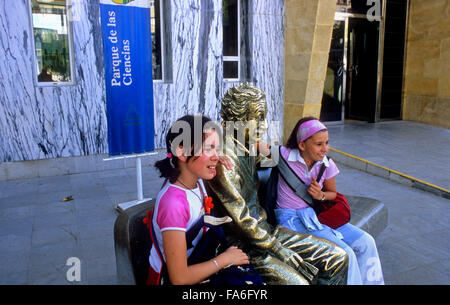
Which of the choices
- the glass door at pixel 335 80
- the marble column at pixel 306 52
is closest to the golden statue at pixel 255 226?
the marble column at pixel 306 52

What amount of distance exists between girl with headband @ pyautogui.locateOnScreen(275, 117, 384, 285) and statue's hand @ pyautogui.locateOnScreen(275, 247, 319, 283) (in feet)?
1.05

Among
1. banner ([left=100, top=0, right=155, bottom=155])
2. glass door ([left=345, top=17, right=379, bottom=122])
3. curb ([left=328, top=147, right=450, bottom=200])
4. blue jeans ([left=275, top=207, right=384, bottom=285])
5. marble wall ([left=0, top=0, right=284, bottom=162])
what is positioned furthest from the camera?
glass door ([left=345, top=17, right=379, bottom=122])

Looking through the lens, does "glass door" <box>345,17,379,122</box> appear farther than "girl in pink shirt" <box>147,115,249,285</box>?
Yes

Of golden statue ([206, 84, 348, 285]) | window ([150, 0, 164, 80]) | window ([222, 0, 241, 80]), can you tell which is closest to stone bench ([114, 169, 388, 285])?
golden statue ([206, 84, 348, 285])

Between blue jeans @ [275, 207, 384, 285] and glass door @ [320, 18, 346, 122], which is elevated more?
glass door @ [320, 18, 346, 122]

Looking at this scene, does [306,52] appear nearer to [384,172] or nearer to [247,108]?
[384,172]

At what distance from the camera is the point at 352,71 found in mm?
10781

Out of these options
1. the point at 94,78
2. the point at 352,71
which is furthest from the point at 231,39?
the point at 352,71

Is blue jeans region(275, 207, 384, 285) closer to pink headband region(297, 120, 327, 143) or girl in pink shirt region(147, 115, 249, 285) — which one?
pink headband region(297, 120, 327, 143)

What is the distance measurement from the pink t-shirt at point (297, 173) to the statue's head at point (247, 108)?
412 mm

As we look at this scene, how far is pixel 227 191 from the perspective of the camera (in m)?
2.17

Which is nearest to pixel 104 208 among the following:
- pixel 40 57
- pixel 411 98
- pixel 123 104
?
pixel 123 104

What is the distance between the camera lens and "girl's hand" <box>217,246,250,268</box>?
1.93 m
